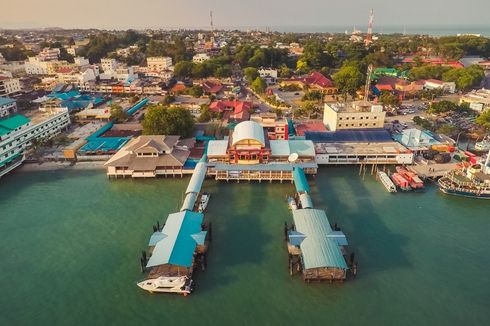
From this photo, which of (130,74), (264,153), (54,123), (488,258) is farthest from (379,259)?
(130,74)

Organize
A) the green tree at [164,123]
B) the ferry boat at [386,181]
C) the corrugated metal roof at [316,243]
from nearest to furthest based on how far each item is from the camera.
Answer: the corrugated metal roof at [316,243] → the ferry boat at [386,181] → the green tree at [164,123]

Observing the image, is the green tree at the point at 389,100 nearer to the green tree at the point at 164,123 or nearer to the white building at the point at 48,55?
the green tree at the point at 164,123

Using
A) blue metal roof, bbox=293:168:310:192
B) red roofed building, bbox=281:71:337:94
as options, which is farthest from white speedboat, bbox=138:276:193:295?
red roofed building, bbox=281:71:337:94

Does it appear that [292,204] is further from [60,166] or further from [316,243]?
[60,166]

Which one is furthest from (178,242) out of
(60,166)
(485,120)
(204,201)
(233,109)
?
(485,120)

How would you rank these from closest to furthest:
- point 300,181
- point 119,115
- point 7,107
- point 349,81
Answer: point 300,181 → point 119,115 → point 7,107 → point 349,81

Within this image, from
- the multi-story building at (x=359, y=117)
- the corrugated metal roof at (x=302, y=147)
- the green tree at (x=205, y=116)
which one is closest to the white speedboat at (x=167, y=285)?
the corrugated metal roof at (x=302, y=147)

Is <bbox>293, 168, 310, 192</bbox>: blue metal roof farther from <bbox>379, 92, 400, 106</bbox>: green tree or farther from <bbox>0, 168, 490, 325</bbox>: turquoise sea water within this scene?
<bbox>379, 92, 400, 106</bbox>: green tree
